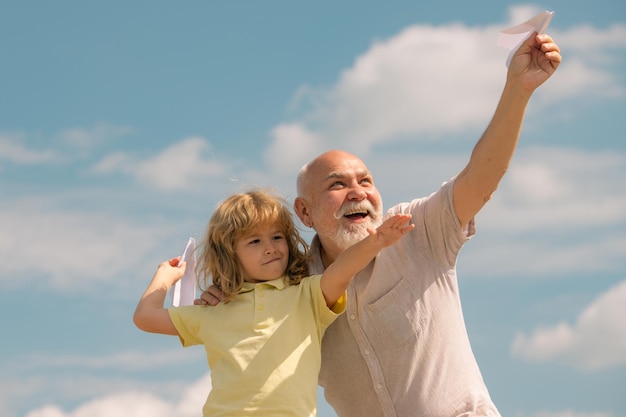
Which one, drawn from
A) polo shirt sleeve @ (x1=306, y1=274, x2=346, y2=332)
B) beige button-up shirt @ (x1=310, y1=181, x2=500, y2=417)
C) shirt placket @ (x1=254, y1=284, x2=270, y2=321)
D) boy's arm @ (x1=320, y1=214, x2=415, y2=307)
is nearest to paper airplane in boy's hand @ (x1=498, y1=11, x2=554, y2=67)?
beige button-up shirt @ (x1=310, y1=181, x2=500, y2=417)

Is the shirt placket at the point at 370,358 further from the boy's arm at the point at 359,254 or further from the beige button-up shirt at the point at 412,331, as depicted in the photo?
the boy's arm at the point at 359,254

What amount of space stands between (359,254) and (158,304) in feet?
5.32

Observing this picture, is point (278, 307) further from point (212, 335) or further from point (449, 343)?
point (449, 343)

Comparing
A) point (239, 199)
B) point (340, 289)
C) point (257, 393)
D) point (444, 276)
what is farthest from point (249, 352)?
point (444, 276)

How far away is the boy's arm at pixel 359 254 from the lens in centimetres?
545

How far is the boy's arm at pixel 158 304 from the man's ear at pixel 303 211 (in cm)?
92

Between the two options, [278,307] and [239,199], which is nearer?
[278,307]

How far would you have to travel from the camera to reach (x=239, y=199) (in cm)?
646

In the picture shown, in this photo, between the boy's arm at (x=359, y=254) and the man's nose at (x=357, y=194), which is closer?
the boy's arm at (x=359, y=254)

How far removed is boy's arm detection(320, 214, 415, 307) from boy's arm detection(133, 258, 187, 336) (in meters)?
1.08

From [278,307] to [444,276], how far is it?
4.05ft

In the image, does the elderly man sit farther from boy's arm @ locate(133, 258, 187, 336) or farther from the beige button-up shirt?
boy's arm @ locate(133, 258, 187, 336)

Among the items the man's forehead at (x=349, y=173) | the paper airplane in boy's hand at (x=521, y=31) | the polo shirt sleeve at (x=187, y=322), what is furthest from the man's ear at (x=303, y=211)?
the paper airplane in boy's hand at (x=521, y=31)

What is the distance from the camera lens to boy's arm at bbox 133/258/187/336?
6344 mm
